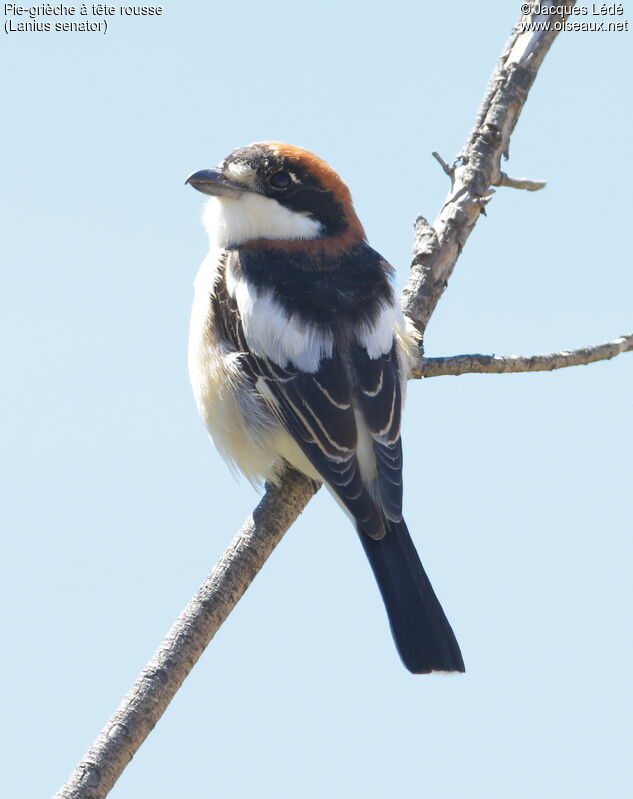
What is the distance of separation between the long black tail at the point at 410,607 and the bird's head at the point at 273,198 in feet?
4.21

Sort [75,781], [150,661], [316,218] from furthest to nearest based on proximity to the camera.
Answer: [316,218] < [150,661] < [75,781]

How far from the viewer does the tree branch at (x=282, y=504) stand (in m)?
3.27

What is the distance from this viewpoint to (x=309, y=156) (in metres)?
4.96

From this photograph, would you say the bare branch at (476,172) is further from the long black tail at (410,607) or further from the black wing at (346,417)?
the long black tail at (410,607)

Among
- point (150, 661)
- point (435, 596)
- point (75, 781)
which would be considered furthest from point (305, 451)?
point (75, 781)

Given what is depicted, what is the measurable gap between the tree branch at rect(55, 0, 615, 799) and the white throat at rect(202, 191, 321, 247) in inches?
20.9

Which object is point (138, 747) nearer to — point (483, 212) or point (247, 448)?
point (247, 448)

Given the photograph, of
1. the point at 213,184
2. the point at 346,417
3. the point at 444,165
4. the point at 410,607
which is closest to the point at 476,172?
the point at 444,165

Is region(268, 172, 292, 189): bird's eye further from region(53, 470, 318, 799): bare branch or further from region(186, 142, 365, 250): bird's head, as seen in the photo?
region(53, 470, 318, 799): bare branch

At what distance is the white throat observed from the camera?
4.86 meters

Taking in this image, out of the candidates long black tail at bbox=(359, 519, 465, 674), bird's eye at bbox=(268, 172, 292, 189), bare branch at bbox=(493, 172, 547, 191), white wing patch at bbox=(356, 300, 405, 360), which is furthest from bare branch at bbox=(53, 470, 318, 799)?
bare branch at bbox=(493, 172, 547, 191)

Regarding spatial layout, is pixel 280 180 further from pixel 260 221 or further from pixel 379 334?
pixel 379 334

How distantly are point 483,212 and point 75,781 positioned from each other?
3023 mm

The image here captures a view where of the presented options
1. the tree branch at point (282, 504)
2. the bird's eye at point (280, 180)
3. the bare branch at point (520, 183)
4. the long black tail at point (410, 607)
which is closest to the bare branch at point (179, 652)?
the tree branch at point (282, 504)
